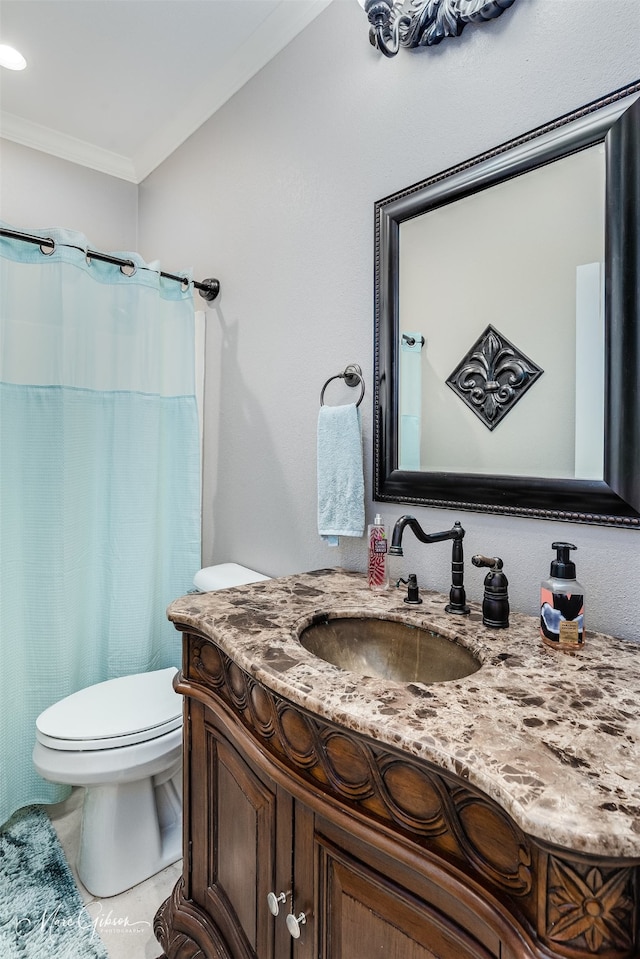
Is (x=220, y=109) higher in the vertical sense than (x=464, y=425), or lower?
higher

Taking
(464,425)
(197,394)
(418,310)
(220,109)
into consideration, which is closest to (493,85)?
(418,310)

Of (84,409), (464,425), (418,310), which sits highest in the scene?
(418,310)

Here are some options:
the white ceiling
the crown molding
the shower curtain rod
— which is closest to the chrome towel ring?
the shower curtain rod

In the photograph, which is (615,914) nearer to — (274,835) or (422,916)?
(422,916)

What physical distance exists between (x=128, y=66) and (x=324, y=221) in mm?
1157

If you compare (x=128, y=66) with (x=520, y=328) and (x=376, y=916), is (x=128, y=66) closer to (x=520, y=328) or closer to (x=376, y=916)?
(x=520, y=328)

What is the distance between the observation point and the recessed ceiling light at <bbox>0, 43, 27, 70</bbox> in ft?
6.17

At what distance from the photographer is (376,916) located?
0.68 m

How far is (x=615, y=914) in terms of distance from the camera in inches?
18.7

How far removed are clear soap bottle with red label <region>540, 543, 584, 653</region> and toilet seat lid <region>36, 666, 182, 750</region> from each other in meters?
1.11

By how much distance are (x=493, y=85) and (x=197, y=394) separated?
1.52 meters

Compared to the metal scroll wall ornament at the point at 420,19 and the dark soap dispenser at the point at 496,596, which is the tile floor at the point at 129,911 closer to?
the dark soap dispenser at the point at 496,596

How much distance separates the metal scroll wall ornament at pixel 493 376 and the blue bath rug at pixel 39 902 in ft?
5.39

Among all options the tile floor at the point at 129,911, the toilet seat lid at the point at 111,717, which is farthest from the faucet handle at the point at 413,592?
the tile floor at the point at 129,911
